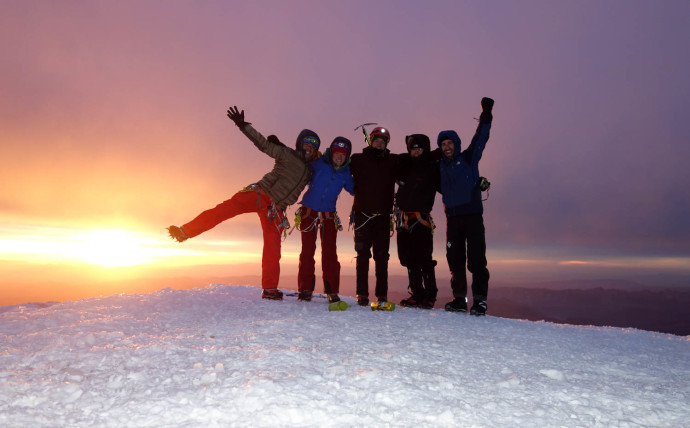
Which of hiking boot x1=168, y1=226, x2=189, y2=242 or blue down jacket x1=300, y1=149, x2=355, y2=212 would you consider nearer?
hiking boot x1=168, y1=226, x2=189, y2=242

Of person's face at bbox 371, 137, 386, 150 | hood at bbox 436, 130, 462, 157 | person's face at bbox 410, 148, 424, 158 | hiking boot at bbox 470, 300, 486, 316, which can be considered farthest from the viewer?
person's face at bbox 410, 148, 424, 158

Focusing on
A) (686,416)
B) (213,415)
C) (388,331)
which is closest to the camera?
(213,415)

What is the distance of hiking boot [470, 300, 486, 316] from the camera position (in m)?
7.09

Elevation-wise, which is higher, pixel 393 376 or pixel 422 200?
pixel 422 200

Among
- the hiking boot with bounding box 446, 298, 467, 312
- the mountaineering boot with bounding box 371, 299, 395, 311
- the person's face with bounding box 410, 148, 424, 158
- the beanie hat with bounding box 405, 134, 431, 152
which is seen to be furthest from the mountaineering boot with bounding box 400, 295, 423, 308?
the beanie hat with bounding box 405, 134, 431, 152

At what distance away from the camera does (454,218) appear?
7516mm

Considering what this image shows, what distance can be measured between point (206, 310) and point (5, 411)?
333 cm

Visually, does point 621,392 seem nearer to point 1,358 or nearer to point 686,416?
point 686,416

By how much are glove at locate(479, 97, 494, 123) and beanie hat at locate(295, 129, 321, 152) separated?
297cm

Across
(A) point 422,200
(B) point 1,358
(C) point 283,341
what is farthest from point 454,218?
(B) point 1,358

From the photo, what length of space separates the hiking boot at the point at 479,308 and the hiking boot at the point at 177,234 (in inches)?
199

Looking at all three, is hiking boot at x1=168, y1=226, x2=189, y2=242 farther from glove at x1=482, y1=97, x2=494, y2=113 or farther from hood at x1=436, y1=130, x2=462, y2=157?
glove at x1=482, y1=97, x2=494, y2=113

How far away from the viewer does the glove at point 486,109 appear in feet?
24.0

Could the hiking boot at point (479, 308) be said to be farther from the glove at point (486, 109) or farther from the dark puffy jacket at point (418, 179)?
the glove at point (486, 109)
